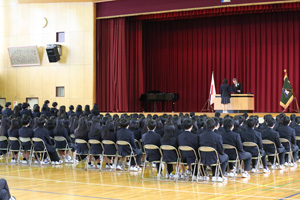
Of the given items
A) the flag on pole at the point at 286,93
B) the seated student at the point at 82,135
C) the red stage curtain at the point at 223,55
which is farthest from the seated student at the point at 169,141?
the red stage curtain at the point at 223,55

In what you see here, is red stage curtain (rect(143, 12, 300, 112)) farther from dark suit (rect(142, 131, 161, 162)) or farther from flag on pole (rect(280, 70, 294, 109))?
dark suit (rect(142, 131, 161, 162))

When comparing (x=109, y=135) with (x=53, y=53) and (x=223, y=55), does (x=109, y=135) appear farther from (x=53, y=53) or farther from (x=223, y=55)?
(x=223, y=55)

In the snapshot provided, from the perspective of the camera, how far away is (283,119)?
504 inches

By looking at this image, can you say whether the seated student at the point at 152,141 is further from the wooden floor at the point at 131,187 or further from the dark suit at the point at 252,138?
the dark suit at the point at 252,138

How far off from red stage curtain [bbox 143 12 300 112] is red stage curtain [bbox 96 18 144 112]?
2.47 metres

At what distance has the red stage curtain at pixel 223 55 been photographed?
2497 cm

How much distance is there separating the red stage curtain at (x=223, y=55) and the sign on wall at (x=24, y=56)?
21.5 ft

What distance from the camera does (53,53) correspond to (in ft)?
84.2

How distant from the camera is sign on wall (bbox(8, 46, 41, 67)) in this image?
87.3 ft

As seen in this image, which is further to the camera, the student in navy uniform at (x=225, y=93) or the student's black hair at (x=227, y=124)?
the student in navy uniform at (x=225, y=93)

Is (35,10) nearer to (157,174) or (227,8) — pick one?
(227,8)

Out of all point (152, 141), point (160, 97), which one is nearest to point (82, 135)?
point (152, 141)

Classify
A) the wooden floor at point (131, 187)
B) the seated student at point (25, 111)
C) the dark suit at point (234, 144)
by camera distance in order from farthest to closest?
1. the seated student at point (25, 111)
2. the dark suit at point (234, 144)
3. the wooden floor at point (131, 187)

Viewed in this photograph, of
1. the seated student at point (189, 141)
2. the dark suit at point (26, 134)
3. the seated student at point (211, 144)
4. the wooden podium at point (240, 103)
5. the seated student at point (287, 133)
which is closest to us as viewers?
the seated student at point (211, 144)
